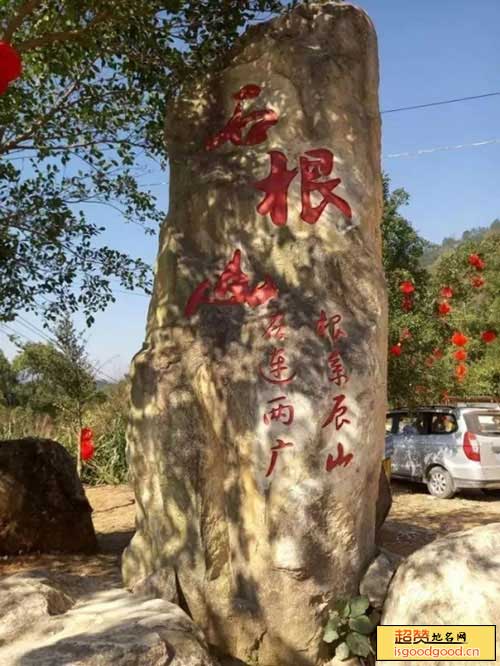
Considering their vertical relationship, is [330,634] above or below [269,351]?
below

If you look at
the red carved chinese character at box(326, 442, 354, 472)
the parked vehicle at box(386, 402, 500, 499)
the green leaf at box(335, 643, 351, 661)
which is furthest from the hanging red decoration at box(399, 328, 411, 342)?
the green leaf at box(335, 643, 351, 661)

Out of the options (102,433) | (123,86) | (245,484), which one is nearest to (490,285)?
(102,433)

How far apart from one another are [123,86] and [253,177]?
2416 millimetres

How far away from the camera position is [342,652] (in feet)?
13.0

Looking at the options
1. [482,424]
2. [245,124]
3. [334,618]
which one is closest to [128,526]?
[334,618]

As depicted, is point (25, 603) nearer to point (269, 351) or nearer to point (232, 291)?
point (269, 351)

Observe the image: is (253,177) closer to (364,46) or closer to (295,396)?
(364,46)

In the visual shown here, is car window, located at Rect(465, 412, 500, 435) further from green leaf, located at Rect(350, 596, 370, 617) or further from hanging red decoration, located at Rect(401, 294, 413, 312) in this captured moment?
green leaf, located at Rect(350, 596, 370, 617)

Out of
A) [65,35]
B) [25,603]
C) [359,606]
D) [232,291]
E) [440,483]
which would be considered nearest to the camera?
[25,603]

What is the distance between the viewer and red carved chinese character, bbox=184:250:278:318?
4.58m

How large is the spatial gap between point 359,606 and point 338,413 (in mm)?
1237

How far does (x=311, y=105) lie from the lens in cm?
480

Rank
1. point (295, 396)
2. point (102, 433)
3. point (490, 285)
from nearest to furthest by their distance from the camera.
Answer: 1. point (295, 396)
2. point (102, 433)
3. point (490, 285)

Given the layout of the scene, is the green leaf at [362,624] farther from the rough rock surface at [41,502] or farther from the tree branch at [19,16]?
the tree branch at [19,16]
